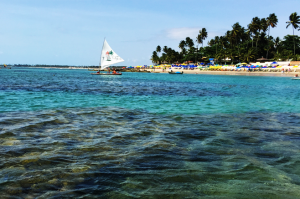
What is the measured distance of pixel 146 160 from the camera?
19.1ft

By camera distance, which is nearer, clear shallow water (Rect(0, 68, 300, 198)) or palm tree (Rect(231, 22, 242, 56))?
clear shallow water (Rect(0, 68, 300, 198))

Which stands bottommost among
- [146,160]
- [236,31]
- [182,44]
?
[146,160]

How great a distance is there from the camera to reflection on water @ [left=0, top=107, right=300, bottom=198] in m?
4.42

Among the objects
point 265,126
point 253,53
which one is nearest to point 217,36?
point 253,53

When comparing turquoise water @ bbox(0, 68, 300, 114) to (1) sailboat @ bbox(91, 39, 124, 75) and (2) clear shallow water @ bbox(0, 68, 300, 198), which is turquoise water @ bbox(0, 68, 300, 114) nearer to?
(2) clear shallow water @ bbox(0, 68, 300, 198)

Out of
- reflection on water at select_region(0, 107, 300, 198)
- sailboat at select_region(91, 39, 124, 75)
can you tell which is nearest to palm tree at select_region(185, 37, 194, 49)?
sailboat at select_region(91, 39, 124, 75)

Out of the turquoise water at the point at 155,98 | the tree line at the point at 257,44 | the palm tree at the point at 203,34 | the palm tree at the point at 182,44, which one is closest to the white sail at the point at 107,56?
the turquoise water at the point at 155,98

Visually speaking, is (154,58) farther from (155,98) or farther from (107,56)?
(155,98)

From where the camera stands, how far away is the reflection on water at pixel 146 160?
4.42m

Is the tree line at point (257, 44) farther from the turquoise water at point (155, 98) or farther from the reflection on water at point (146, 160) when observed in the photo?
the reflection on water at point (146, 160)

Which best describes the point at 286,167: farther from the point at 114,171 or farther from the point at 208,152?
the point at 114,171

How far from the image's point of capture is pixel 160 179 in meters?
4.82

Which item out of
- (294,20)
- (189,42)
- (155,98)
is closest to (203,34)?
(189,42)

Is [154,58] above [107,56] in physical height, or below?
above
